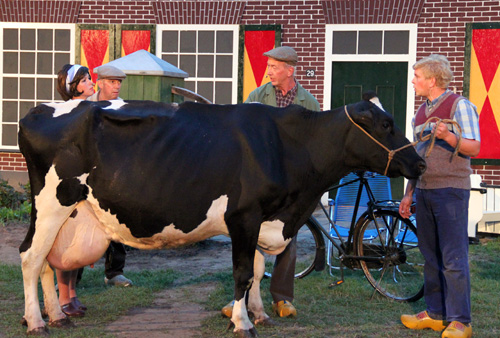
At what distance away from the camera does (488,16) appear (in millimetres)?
11391

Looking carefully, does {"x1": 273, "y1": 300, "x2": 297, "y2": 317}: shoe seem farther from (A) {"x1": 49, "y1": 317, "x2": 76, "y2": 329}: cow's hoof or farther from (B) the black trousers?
(B) the black trousers

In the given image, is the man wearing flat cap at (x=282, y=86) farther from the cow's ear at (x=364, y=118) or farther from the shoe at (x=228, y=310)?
the shoe at (x=228, y=310)

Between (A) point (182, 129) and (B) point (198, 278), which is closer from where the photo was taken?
(A) point (182, 129)

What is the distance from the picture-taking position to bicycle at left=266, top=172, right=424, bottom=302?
6.40 metres

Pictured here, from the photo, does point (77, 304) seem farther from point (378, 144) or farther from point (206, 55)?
point (206, 55)

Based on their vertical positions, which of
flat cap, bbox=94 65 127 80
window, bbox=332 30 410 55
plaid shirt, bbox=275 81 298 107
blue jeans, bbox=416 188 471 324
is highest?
window, bbox=332 30 410 55

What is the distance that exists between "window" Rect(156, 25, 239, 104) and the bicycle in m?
5.67

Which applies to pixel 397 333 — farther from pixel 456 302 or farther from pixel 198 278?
pixel 198 278

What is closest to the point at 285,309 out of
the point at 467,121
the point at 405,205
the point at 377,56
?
the point at 405,205

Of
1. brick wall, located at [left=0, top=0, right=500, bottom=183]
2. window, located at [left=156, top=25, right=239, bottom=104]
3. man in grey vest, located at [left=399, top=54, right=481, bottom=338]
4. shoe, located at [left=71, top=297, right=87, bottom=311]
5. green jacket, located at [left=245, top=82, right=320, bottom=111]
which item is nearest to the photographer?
man in grey vest, located at [left=399, top=54, right=481, bottom=338]

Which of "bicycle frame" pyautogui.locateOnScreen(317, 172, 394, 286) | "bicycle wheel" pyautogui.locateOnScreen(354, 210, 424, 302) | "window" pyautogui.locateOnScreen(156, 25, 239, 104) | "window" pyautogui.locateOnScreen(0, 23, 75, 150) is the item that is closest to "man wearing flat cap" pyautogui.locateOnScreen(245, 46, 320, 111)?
"bicycle frame" pyautogui.locateOnScreen(317, 172, 394, 286)

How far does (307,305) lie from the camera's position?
6.05 m

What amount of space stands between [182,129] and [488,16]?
7880 millimetres

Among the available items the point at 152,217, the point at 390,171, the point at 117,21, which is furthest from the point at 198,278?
the point at 117,21
